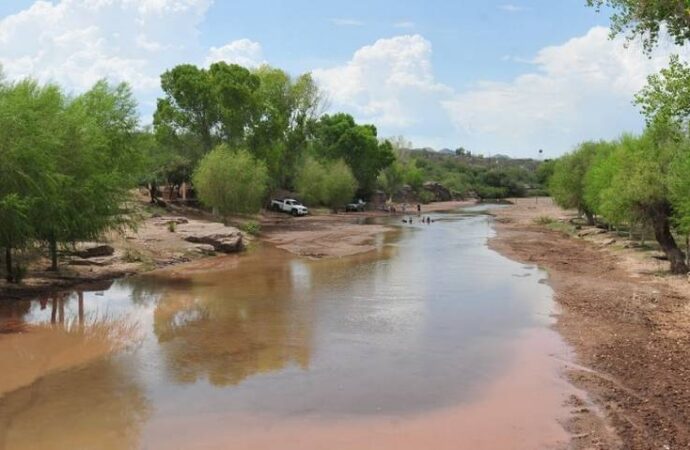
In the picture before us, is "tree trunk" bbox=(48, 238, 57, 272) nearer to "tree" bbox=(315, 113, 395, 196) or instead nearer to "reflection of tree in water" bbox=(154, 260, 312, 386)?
"reflection of tree in water" bbox=(154, 260, 312, 386)

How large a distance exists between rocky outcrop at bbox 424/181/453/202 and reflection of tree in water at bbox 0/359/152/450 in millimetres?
120832

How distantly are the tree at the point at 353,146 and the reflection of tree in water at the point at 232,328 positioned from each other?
6276 centimetres

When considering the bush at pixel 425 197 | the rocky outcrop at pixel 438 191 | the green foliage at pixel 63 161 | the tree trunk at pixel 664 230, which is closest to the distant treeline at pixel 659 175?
the tree trunk at pixel 664 230

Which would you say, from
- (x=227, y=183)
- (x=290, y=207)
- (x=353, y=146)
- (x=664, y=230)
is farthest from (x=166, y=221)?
(x=353, y=146)

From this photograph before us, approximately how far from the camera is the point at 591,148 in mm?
59469

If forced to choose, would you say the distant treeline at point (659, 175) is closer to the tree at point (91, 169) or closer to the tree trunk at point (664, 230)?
the tree trunk at point (664, 230)

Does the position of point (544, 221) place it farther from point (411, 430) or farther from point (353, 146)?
point (411, 430)

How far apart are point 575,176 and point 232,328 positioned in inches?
1815

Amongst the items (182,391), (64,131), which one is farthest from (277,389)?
(64,131)

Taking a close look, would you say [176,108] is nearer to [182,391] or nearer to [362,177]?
[362,177]

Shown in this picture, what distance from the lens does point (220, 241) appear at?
40.5 meters

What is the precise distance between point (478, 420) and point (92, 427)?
753 centimetres

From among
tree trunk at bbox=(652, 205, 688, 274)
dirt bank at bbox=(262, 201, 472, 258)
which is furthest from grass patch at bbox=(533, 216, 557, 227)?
tree trunk at bbox=(652, 205, 688, 274)

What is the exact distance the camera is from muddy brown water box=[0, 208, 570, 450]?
1198cm
